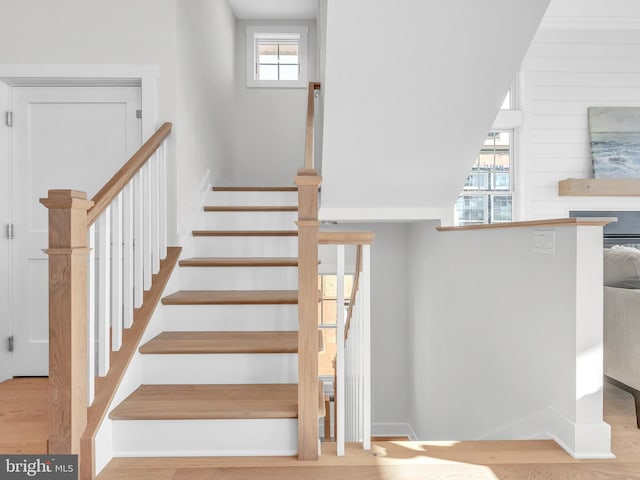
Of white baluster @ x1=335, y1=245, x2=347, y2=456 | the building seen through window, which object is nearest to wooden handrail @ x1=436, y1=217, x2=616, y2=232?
white baluster @ x1=335, y1=245, x2=347, y2=456

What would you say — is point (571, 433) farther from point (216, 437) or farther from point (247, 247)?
point (247, 247)

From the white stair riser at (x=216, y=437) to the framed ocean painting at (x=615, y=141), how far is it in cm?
460

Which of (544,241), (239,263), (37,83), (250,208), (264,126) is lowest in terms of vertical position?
(239,263)

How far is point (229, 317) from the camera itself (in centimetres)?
270

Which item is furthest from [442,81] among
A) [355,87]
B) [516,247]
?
[516,247]

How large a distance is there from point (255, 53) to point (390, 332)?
11.2 ft

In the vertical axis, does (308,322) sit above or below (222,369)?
above

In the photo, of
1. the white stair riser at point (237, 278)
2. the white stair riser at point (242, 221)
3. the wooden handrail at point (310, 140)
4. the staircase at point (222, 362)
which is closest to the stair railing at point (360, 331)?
the staircase at point (222, 362)

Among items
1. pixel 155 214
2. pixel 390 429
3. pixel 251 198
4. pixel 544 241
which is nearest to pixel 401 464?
pixel 544 241

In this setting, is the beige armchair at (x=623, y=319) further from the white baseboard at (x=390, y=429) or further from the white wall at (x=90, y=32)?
the white wall at (x=90, y=32)

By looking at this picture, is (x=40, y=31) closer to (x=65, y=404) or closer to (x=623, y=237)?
(x=65, y=404)

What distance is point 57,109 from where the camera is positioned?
2994 millimetres

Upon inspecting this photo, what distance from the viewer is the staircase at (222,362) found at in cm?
200

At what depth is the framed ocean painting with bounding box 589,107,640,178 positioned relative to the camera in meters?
4.96
